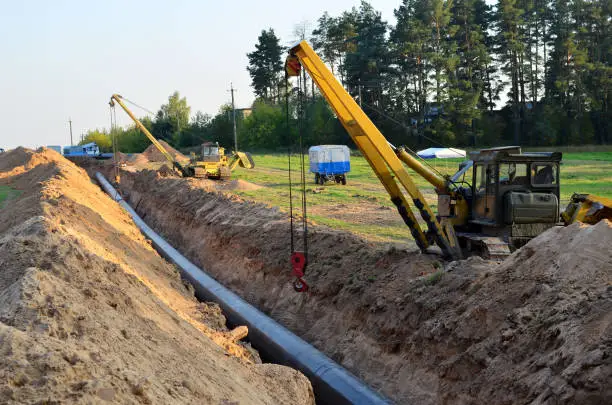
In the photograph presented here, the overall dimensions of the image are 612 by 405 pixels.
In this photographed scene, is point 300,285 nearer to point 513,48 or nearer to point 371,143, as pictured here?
point 371,143

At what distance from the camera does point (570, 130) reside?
5969cm

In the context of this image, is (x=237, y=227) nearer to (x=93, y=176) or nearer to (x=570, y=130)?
(x=93, y=176)

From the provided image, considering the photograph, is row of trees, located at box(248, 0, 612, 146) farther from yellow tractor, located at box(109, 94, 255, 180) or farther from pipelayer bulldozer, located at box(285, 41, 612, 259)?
pipelayer bulldozer, located at box(285, 41, 612, 259)

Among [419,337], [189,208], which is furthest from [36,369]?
[189,208]

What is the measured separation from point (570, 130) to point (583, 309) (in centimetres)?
5677

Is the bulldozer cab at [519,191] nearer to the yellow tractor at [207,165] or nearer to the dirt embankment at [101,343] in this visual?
the dirt embankment at [101,343]

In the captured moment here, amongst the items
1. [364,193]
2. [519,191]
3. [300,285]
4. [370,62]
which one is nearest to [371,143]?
[519,191]

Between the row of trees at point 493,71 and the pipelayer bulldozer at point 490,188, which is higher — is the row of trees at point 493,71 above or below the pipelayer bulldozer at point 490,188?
above

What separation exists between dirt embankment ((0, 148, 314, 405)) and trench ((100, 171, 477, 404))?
1797 millimetres

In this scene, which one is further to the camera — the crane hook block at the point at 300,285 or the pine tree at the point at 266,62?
the pine tree at the point at 266,62

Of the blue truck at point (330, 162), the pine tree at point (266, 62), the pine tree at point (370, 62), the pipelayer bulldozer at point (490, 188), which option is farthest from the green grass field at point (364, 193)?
the pine tree at point (266, 62)

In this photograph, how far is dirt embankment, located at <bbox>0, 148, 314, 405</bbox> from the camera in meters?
5.49

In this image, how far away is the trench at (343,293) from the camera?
408 inches

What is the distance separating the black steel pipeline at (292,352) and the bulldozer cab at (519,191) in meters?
4.81
